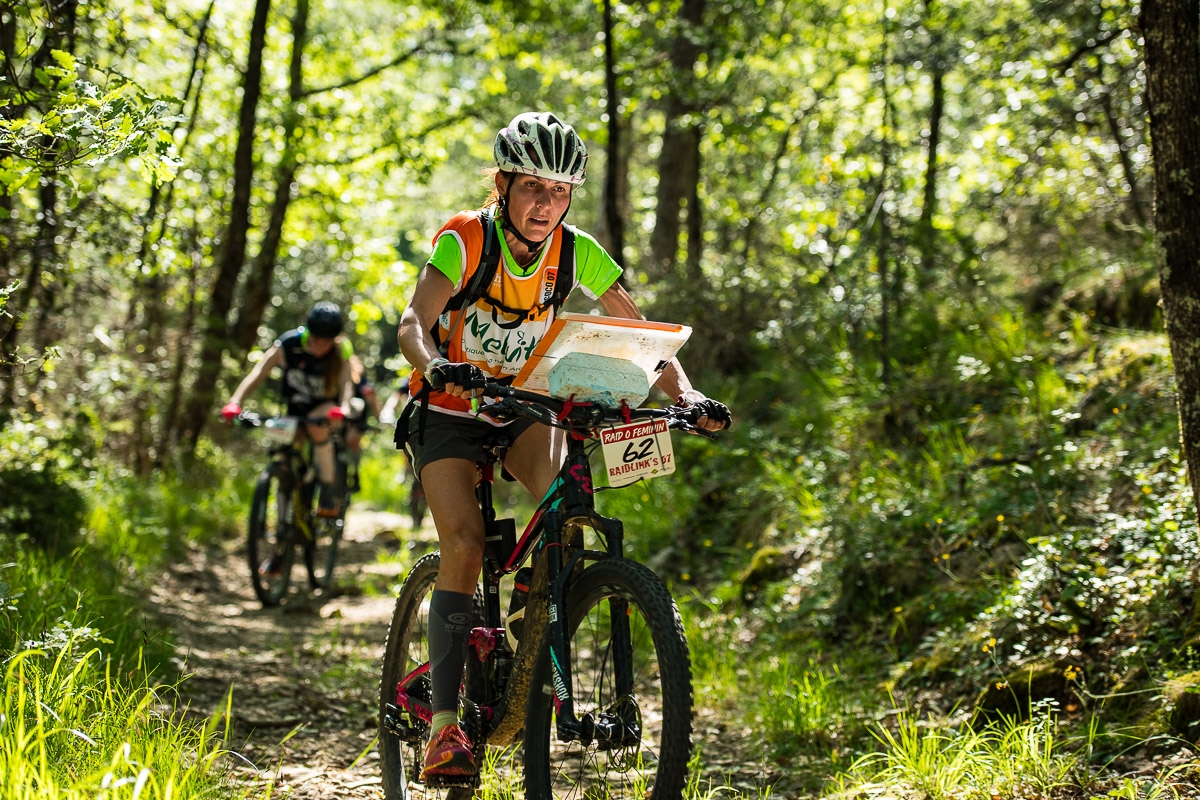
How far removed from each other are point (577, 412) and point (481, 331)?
0.71m

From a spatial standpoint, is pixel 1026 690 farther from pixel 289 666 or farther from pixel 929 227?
pixel 929 227

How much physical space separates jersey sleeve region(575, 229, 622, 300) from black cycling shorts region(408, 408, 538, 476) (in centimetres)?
57

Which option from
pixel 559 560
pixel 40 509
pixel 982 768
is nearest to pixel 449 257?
pixel 559 560

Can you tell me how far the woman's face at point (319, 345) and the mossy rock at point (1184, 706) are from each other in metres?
6.12

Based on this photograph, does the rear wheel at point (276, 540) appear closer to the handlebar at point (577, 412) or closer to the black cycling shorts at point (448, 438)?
the black cycling shorts at point (448, 438)

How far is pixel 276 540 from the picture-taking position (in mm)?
7758

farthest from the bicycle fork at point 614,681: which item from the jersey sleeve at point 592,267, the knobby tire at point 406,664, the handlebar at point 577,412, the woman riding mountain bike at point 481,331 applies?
the jersey sleeve at point 592,267

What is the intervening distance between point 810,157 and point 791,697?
36.3ft

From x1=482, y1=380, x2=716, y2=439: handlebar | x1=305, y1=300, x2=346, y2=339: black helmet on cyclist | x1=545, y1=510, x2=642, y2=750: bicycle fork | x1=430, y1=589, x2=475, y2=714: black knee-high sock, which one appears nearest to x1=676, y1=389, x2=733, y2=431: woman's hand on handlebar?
x1=482, y1=380, x2=716, y2=439: handlebar

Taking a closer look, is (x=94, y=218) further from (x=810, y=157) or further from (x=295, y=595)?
(x=810, y=157)

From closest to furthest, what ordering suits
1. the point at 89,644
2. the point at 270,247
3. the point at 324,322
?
the point at 89,644, the point at 324,322, the point at 270,247

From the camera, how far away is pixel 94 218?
6.36 m

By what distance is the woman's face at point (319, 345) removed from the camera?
7733mm

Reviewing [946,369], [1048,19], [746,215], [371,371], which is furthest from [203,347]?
[371,371]
